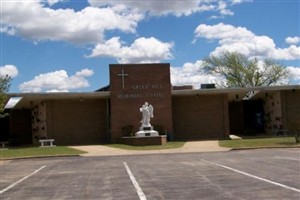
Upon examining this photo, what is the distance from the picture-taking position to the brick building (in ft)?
128

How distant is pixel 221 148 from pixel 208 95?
12135 millimetres

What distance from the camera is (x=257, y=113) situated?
48969mm

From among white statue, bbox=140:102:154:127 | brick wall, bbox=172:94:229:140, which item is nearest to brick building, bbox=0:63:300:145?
brick wall, bbox=172:94:229:140

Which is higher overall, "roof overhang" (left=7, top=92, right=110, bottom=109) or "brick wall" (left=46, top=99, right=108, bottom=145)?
"roof overhang" (left=7, top=92, right=110, bottom=109)

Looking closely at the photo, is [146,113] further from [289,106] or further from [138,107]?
[289,106]

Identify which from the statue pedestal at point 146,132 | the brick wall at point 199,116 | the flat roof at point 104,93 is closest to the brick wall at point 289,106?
the flat roof at point 104,93

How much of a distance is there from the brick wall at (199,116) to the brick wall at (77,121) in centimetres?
596

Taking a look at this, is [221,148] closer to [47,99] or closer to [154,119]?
[154,119]

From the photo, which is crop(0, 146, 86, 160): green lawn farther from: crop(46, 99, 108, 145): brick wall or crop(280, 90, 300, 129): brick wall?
crop(280, 90, 300, 129): brick wall

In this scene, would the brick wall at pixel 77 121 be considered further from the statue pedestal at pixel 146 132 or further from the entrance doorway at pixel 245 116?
the entrance doorway at pixel 245 116

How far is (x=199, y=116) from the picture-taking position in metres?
41.4

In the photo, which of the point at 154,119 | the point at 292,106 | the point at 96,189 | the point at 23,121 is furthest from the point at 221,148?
the point at 23,121

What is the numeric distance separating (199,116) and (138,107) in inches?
210

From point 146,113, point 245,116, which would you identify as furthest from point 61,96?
point 245,116
